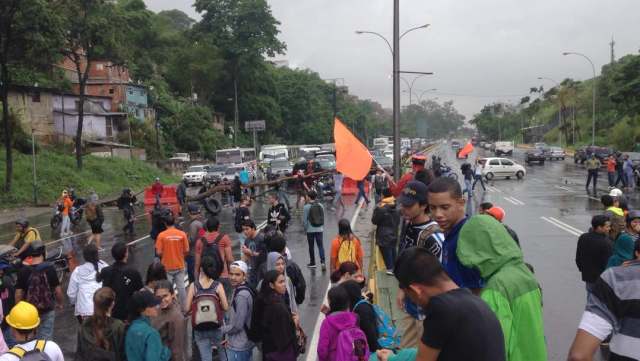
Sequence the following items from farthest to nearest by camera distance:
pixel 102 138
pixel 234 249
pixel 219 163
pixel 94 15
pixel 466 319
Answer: pixel 102 138, pixel 219 163, pixel 94 15, pixel 234 249, pixel 466 319

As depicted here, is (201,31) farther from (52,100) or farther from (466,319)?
(466,319)

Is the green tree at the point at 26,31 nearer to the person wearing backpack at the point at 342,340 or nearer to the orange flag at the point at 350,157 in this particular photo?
the orange flag at the point at 350,157

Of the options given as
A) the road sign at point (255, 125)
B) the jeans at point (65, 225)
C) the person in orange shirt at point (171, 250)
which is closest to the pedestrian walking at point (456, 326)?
the person in orange shirt at point (171, 250)

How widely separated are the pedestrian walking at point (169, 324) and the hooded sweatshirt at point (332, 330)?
4.98ft

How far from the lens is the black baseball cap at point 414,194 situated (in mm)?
5248

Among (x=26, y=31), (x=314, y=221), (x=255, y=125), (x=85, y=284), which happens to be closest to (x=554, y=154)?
(x=255, y=125)

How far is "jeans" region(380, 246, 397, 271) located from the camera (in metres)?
9.69

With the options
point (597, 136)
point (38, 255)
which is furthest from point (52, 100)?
point (597, 136)

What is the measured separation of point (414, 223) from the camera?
17.8 feet

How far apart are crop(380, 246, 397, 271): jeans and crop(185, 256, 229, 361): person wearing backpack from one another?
4009mm

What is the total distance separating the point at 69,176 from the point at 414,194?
33.5m

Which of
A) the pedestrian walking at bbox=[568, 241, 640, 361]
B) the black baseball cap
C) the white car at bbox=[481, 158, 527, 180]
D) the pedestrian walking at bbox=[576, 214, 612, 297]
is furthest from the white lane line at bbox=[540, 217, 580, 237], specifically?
the white car at bbox=[481, 158, 527, 180]

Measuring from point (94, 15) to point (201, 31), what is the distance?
38.1m

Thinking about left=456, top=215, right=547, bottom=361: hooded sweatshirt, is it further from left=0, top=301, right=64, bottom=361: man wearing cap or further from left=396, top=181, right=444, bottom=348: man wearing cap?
left=0, top=301, right=64, bottom=361: man wearing cap
